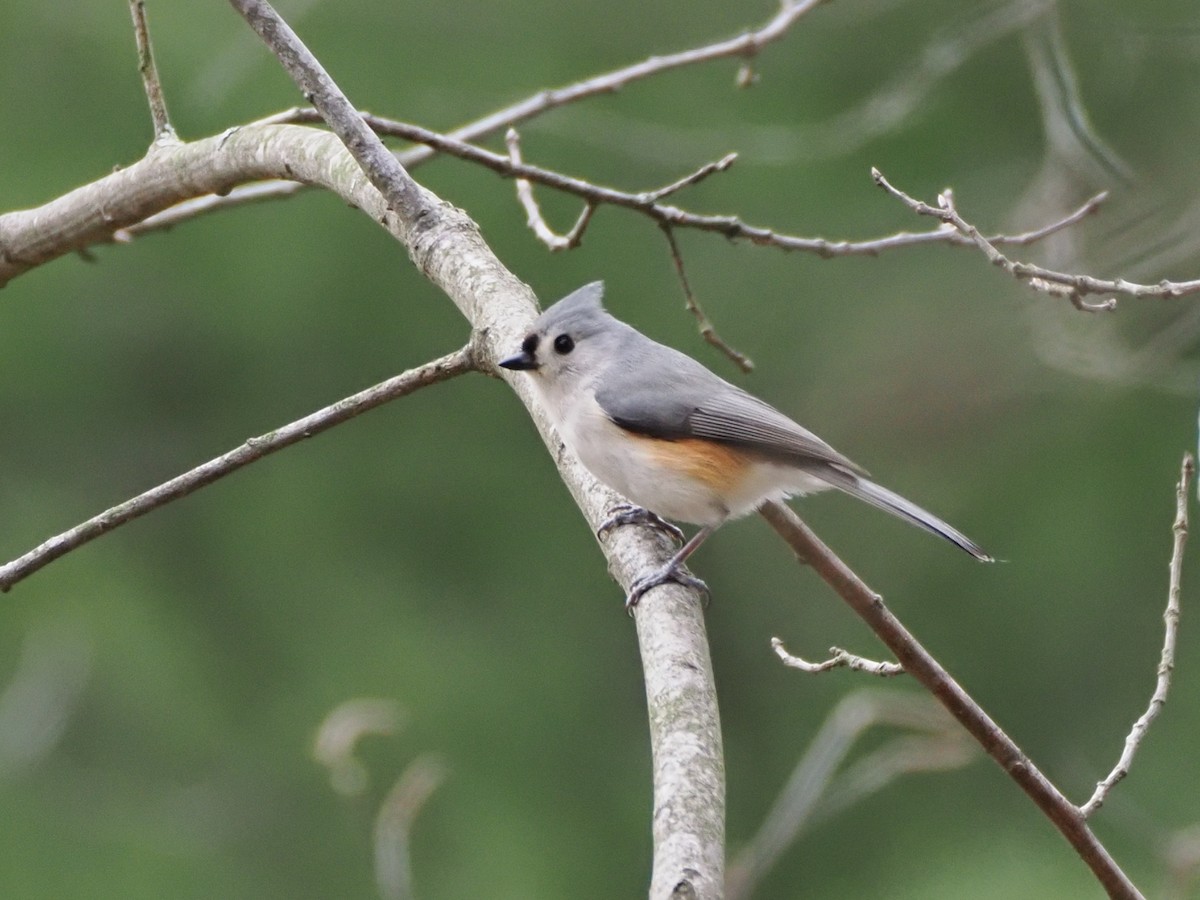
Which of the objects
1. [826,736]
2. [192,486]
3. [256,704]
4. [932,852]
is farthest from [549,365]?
[932,852]

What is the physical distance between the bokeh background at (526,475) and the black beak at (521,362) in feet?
8.25

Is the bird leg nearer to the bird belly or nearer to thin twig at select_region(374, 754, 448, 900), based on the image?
the bird belly

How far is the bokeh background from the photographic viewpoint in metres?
4.67

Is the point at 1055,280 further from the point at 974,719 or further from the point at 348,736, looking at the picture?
the point at 348,736

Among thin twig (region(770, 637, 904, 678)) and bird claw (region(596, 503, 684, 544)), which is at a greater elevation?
bird claw (region(596, 503, 684, 544))

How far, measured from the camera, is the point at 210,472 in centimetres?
189

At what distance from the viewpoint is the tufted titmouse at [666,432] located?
235 cm

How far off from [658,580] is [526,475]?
10.7 ft

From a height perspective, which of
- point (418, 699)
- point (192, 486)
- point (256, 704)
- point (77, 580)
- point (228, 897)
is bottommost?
point (192, 486)

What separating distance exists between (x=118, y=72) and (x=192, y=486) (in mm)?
3563

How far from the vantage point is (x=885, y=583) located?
5184mm

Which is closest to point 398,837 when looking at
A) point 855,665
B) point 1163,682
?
point 855,665

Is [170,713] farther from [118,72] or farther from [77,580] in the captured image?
[118,72]

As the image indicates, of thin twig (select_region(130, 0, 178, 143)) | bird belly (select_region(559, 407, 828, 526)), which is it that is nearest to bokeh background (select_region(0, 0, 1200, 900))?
thin twig (select_region(130, 0, 178, 143))
